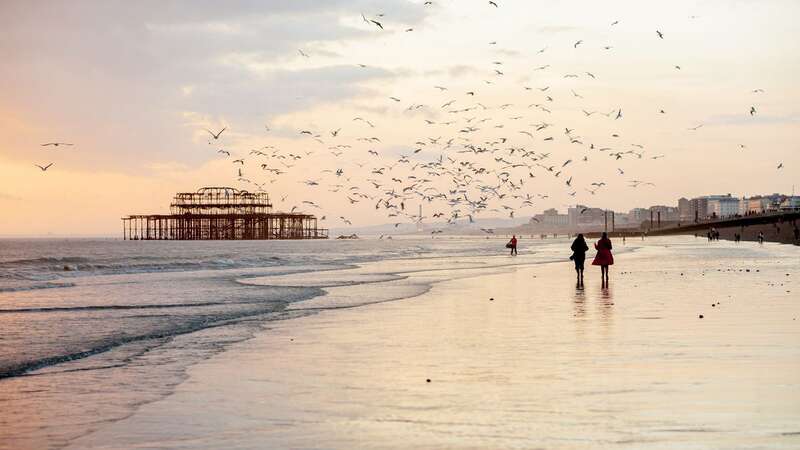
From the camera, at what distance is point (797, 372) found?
11.7 m

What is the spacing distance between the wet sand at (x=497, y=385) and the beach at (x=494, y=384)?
0.10 ft

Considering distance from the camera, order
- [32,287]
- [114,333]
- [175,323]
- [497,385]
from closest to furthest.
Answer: [497,385]
[114,333]
[175,323]
[32,287]

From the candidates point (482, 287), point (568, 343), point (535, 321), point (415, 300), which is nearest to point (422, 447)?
point (568, 343)

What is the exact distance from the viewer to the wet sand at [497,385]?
28.2 feet

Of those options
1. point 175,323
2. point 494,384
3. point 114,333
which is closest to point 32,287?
point 175,323

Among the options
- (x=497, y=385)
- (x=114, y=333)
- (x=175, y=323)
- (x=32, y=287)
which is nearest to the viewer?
(x=497, y=385)

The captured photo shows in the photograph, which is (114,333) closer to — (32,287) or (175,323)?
(175,323)

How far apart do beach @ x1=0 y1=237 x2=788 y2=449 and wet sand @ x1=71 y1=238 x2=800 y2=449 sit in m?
0.03

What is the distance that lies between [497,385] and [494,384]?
8cm

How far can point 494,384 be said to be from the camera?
11273mm

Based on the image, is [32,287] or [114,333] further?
[32,287]

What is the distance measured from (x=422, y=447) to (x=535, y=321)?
1106 centimetres

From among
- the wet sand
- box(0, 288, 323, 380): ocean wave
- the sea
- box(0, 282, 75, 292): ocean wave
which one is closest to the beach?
the wet sand

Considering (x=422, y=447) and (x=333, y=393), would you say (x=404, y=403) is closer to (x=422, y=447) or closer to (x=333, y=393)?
(x=333, y=393)
